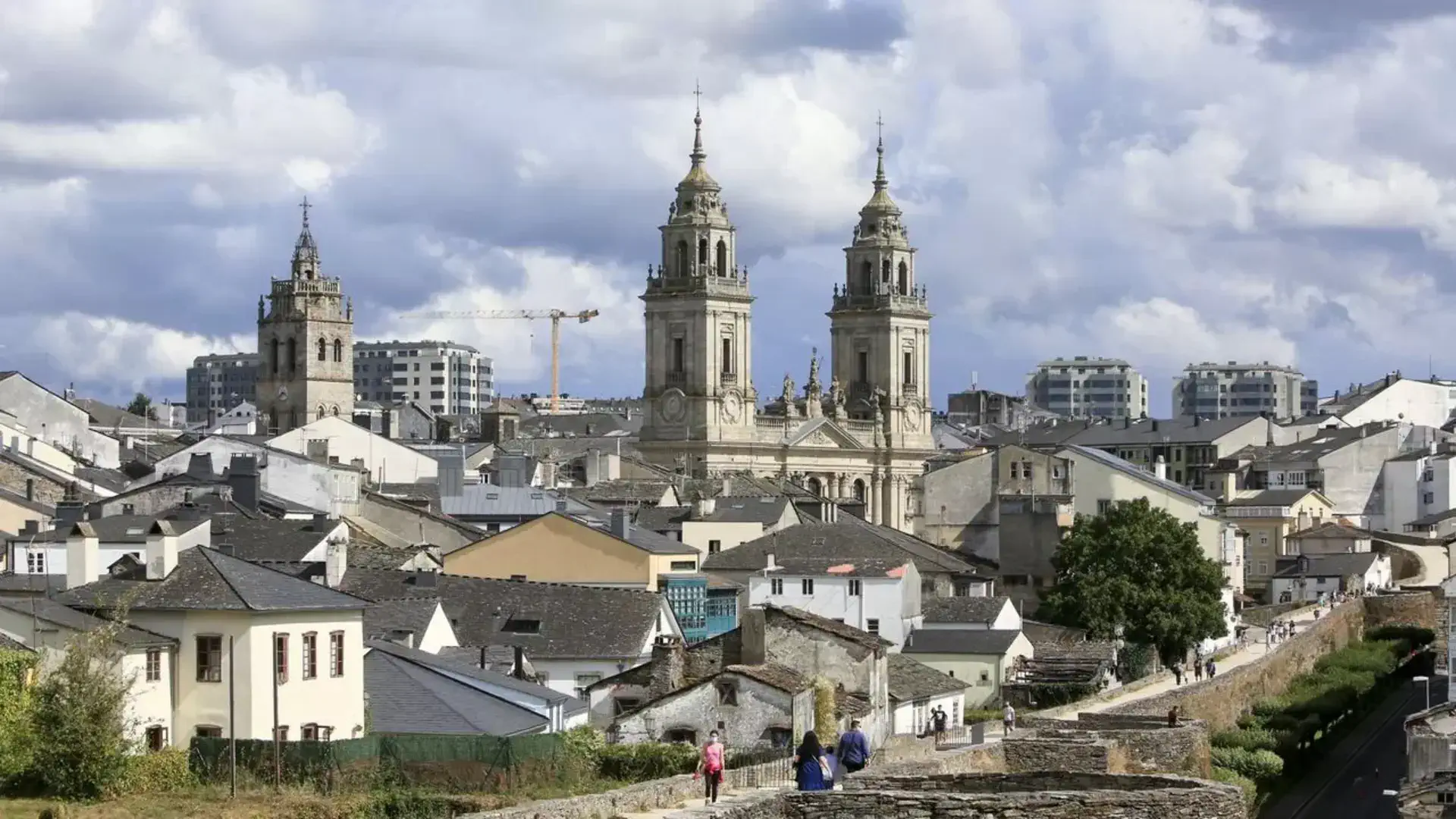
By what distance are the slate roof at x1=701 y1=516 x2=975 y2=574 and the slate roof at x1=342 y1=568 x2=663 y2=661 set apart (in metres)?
19.3

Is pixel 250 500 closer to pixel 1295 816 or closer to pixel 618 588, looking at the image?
pixel 618 588

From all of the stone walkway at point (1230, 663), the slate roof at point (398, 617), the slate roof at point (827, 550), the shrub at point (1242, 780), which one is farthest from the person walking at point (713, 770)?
the slate roof at point (827, 550)

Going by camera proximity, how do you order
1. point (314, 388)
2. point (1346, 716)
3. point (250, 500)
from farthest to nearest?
point (314, 388) → point (1346, 716) → point (250, 500)

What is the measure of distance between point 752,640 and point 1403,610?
6443 centimetres

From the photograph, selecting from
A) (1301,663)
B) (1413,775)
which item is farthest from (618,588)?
(1301,663)

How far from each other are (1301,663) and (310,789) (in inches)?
2210

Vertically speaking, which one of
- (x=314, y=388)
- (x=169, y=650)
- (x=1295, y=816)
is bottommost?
(x=1295, y=816)

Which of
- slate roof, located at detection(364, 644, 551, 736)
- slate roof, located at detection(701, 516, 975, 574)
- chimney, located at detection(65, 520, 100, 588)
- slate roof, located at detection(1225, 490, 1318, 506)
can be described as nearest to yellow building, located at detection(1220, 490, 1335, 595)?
slate roof, located at detection(1225, 490, 1318, 506)

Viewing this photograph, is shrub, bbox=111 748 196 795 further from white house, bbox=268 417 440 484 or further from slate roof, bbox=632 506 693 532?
white house, bbox=268 417 440 484

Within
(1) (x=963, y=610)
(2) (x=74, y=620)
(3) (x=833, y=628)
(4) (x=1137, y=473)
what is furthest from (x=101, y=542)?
(4) (x=1137, y=473)

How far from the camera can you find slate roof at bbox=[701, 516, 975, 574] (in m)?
78.8

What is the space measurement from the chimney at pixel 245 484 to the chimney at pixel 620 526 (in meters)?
8.92

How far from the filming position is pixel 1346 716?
266 feet

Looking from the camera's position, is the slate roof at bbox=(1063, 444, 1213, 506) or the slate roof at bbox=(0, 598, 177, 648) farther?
the slate roof at bbox=(1063, 444, 1213, 506)
